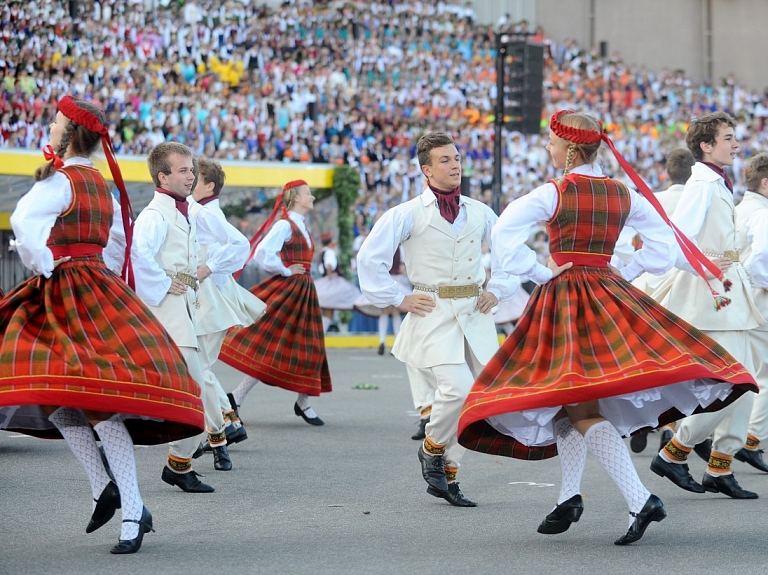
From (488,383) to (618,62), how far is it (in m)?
29.9

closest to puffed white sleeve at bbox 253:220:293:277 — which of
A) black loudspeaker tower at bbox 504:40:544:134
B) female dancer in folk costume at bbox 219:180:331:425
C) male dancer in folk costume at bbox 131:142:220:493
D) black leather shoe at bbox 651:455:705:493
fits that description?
female dancer in folk costume at bbox 219:180:331:425

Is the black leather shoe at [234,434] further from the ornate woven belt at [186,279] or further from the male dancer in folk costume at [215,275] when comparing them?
the ornate woven belt at [186,279]

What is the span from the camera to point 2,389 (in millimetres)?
4398

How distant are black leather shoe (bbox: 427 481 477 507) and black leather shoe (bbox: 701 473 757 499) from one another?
1203 millimetres

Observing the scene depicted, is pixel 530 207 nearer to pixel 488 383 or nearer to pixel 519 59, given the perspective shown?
pixel 488 383

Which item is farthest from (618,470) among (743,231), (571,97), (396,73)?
(571,97)

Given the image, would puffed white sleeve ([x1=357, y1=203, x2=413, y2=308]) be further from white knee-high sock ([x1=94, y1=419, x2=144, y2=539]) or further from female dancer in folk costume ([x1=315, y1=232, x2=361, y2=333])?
female dancer in folk costume ([x1=315, y1=232, x2=361, y2=333])

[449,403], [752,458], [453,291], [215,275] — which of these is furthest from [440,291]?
[752,458]

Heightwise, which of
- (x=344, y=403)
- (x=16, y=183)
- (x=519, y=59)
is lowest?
(x=344, y=403)

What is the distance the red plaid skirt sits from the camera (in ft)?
30.0

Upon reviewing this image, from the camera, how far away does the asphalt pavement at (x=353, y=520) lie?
4434mm

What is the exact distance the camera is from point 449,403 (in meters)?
5.77

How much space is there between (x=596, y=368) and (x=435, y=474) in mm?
1464

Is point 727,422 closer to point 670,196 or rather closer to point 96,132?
point 670,196
